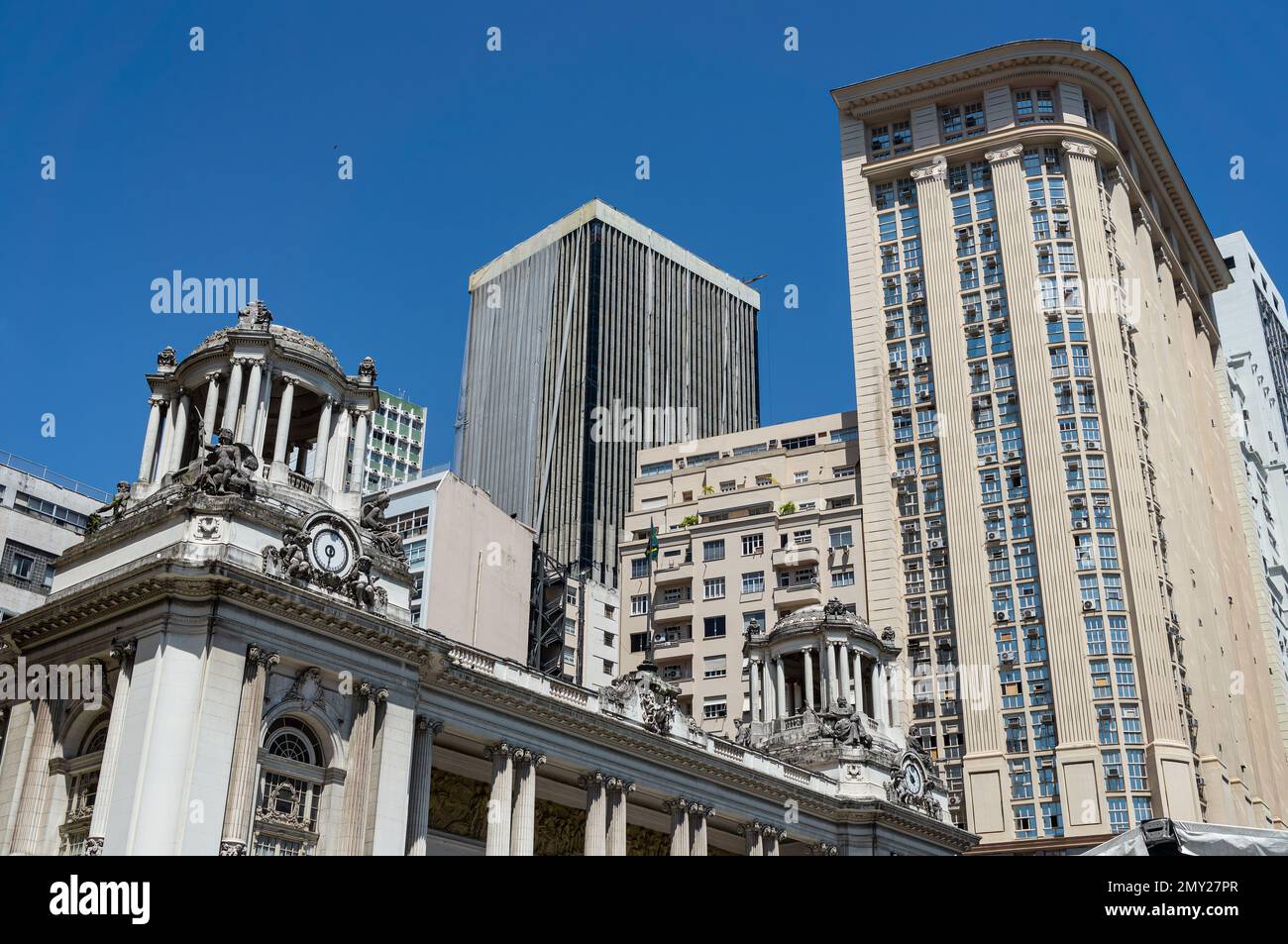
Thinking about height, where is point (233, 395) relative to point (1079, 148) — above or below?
Result: below

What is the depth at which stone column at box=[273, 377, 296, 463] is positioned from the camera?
144 ft

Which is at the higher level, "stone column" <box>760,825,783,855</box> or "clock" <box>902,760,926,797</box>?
"clock" <box>902,760,926,797</box>

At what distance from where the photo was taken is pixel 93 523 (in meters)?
43.6

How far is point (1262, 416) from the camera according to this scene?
141m

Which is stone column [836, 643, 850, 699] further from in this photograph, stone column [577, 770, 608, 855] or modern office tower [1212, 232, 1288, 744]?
modern office tower [1212, 232, 1288, 744]

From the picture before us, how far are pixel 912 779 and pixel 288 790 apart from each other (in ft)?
125

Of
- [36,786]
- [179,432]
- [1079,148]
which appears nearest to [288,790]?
[36,786]

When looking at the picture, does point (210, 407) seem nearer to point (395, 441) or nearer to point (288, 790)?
point (288, 790)

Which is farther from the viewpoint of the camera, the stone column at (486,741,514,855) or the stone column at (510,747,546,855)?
the stone column at (510,747,546,855)

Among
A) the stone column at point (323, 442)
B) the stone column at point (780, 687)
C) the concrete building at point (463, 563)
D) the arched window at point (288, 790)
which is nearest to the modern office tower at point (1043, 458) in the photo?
the stone column at point (780, 687)

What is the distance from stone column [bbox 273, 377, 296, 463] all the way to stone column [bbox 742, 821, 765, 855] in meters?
25.7

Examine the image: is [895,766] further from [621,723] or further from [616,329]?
[616,329]

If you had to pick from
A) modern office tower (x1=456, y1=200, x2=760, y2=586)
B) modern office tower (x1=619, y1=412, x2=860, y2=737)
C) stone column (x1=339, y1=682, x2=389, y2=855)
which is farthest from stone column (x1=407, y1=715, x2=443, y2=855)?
modern office tower (x1=456, y1=200, x2=760, y2=586)

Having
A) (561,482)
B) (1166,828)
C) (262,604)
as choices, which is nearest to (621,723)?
(262,604)
